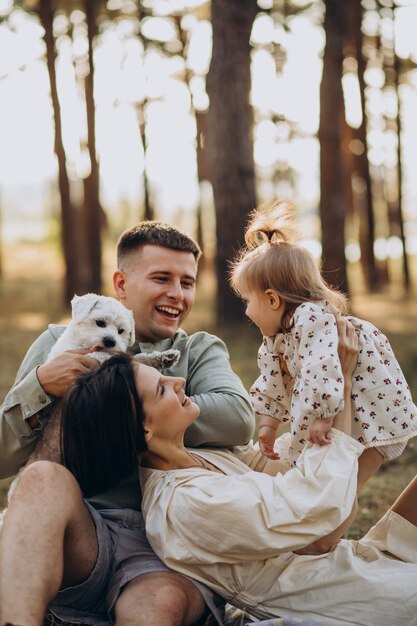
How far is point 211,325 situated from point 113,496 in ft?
33.3

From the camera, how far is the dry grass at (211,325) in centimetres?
686

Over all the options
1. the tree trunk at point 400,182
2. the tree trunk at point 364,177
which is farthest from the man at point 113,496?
the tree trunk at point 400,182

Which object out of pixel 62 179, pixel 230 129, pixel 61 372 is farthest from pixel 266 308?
pixel 62 179

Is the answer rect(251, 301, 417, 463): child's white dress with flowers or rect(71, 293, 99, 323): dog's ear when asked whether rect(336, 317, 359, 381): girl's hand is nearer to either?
rect(251, 301, 417, 463): child's white dress with flowers

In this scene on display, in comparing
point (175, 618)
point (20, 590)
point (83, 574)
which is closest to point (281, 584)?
point (175, 618)

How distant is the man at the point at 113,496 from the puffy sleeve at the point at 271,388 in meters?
0.11

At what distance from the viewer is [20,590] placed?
3094mm

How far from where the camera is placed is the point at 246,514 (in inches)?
130

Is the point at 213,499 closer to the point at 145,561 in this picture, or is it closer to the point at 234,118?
the point at 145,561

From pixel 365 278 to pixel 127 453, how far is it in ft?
72.7

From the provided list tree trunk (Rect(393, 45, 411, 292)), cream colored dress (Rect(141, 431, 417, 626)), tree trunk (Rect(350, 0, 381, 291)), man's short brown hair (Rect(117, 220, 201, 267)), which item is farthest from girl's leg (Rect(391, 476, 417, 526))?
tree trunk (Rect(393, 45, 411, 292))

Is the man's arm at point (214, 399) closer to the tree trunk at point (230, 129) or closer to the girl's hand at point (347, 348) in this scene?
the girl's hand at point (347, 348)

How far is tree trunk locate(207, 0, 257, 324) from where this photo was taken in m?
12.2

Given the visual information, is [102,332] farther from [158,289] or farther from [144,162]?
[144,162]
